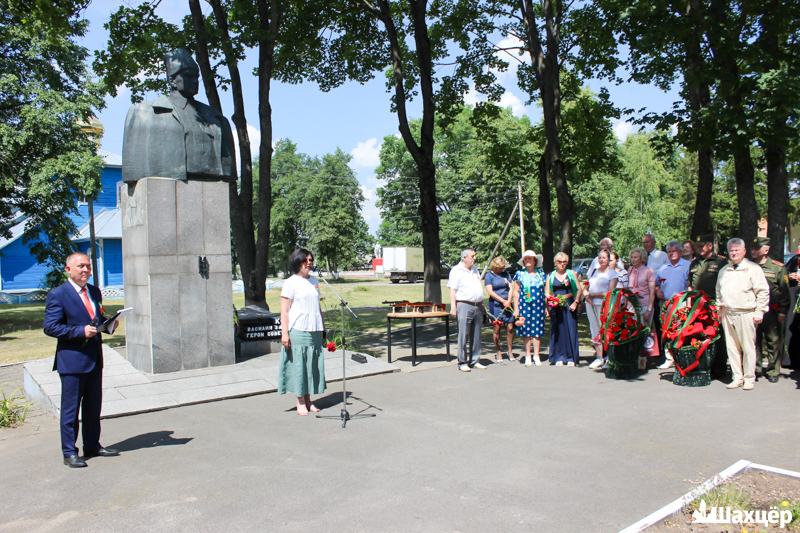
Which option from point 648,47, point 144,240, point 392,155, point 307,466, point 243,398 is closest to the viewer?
point 307,466

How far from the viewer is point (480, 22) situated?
21109 mm

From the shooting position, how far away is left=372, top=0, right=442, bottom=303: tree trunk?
17.3 meters

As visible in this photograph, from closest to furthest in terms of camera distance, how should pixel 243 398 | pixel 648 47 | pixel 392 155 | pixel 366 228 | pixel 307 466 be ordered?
pixel 307 466, pixel 243 398, pixel 648 47, pixel 392 155, pixel 366 228

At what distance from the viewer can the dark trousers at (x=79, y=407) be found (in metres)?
5.70

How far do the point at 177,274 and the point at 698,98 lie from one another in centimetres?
1195

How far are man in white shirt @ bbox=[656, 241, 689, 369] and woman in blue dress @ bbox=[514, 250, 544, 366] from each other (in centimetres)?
187

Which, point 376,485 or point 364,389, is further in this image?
point 364,389

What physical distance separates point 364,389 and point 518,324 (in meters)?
3.16

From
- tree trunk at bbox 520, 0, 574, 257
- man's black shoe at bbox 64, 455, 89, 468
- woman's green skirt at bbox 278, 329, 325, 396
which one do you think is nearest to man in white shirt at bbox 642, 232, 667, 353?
tree trunk at bbox 520, 0, 574, 257

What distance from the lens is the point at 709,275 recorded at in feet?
31.6

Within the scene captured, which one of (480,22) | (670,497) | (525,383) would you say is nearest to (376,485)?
(670,497)

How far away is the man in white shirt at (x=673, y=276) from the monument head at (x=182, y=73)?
26.5ft

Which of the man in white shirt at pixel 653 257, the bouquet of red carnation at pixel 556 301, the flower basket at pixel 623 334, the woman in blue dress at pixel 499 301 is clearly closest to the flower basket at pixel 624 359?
the flower basket at pixel 623 334

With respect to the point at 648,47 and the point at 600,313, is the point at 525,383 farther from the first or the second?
the point at 648,47
